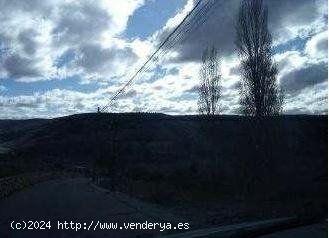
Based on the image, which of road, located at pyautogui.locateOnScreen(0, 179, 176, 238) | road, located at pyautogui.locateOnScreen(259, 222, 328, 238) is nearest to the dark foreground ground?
road, located at pyautogui.locateOnScreen(0, 179, 176, 238)

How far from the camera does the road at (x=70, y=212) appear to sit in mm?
12448

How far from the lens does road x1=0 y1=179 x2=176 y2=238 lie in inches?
490

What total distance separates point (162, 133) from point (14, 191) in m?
41.4

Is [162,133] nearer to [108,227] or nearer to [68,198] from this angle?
[68,198]

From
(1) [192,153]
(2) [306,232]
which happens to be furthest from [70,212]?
A: (1) [192,153]

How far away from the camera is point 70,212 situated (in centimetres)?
1576

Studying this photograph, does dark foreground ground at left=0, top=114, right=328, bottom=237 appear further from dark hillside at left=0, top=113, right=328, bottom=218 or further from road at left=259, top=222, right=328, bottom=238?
road at left=259, top=222, right=328, bottom=238

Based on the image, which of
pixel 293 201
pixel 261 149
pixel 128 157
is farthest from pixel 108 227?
pixel 128 157

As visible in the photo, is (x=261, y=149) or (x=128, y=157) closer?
(x=261, y=149)

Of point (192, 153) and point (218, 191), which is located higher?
point (192, 153)

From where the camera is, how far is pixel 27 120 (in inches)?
5694

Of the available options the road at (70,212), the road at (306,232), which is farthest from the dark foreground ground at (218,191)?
the road at (306,232)

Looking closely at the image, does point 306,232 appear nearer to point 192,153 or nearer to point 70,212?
point 70,212

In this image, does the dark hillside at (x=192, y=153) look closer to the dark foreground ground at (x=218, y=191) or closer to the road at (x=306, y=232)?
the dark foreground ground at (x=218, y=191)
